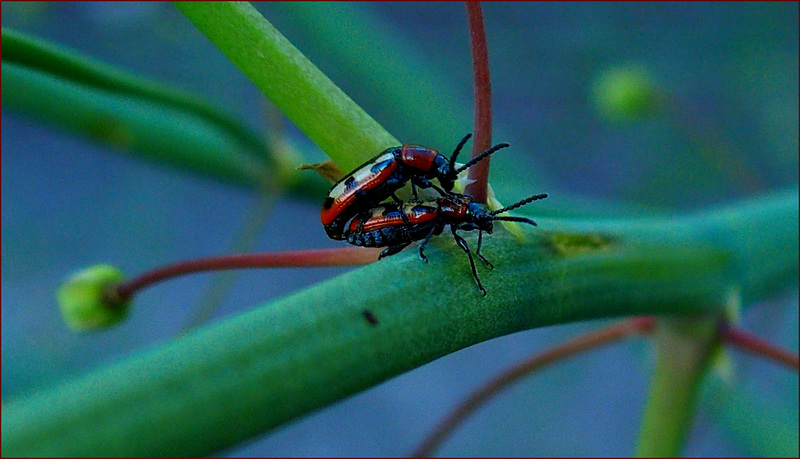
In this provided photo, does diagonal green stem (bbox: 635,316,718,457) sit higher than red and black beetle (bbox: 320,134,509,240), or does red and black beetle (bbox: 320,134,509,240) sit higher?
red and black beetle (bbox: 320,134,509,240)

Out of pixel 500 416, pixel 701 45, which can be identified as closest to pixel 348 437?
pixel 500 416

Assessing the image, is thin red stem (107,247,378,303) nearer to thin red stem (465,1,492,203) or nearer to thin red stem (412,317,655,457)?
thin red stem (465,1,492,203)

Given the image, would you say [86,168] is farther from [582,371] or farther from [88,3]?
[582,371]

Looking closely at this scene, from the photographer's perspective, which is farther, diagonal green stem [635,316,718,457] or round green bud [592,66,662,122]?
round green bud [592,66,662,122]

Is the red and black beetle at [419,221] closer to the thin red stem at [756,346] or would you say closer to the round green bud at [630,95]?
the thin red stem at [756,346]

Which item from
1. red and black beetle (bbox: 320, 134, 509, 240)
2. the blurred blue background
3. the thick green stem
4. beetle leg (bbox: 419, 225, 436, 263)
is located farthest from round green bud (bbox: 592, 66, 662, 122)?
beetle leg (bbox: 419, 225, 436, 263)
